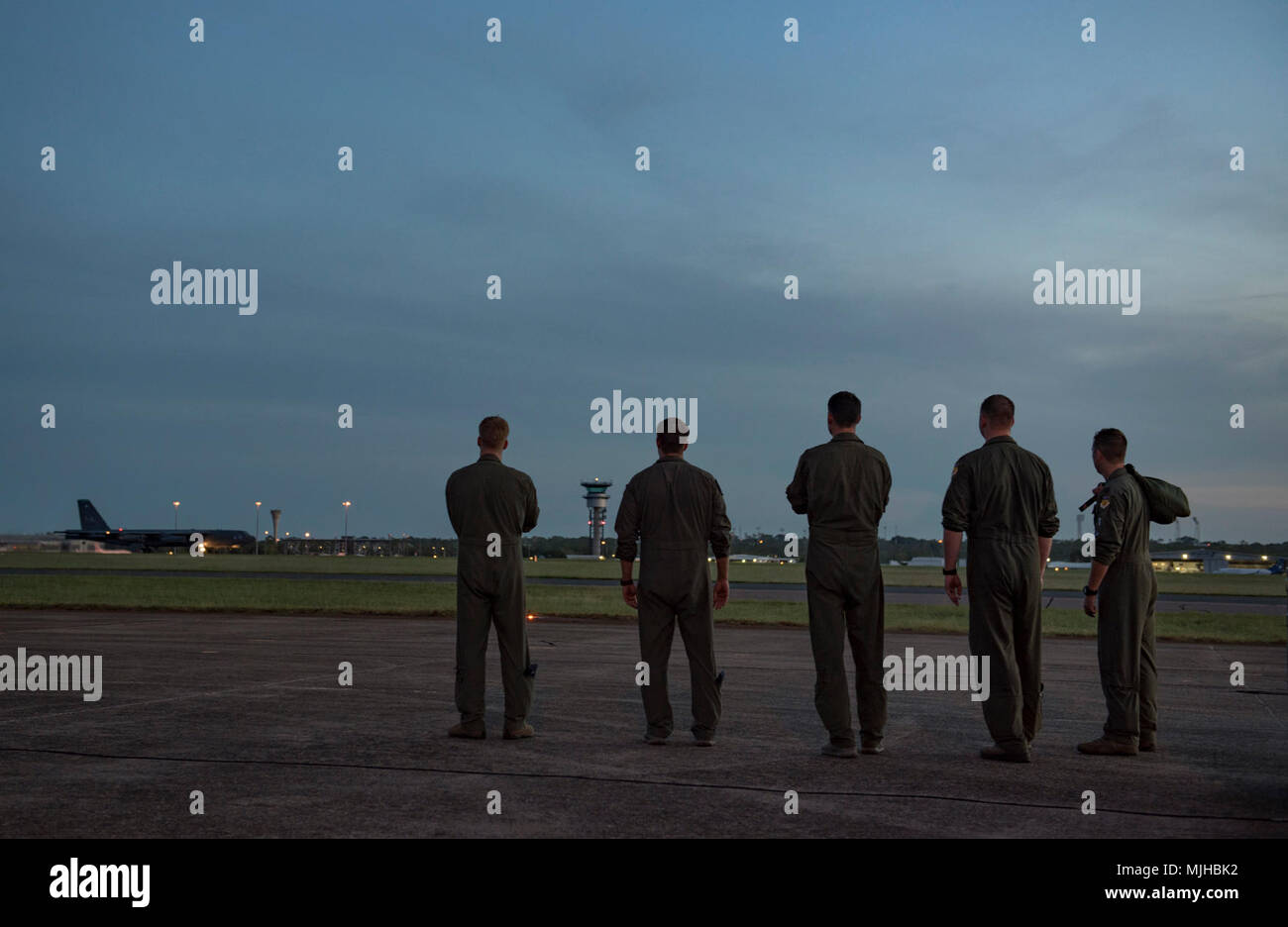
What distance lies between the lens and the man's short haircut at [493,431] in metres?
9.81

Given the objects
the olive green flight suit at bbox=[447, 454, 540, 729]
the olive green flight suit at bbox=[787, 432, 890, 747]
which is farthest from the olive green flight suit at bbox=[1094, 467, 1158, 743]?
the olive green flight suit at bbox=[447, 454, 540, 729]

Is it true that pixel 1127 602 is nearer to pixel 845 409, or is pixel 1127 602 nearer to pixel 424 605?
pixel 845 409

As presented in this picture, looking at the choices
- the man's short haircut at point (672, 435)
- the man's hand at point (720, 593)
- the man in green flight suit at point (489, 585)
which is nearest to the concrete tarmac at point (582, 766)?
the man in green flight suit at point (489, 585)

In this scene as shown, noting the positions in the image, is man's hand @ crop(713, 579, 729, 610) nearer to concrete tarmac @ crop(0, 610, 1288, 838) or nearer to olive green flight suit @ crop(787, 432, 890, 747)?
olive green flight suit @ crop(787, 432, 890, 747)

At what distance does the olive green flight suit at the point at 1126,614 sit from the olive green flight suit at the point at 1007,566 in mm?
677

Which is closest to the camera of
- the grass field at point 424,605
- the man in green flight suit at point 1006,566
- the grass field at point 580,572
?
the man in green flight suit at point 1006,566

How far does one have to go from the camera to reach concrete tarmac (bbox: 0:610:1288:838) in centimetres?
624

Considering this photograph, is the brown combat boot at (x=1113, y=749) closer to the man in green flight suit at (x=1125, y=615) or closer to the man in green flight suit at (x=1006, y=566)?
the man in green flight suit at (x=1125, y=615)

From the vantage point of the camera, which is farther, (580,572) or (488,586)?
(580,572)

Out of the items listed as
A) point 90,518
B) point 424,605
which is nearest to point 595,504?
point 90,518

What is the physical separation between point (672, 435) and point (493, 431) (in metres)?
1.58

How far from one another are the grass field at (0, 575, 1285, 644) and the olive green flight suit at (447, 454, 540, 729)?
1541cm

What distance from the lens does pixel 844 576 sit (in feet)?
28.3

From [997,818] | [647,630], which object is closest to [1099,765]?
[997,818]
